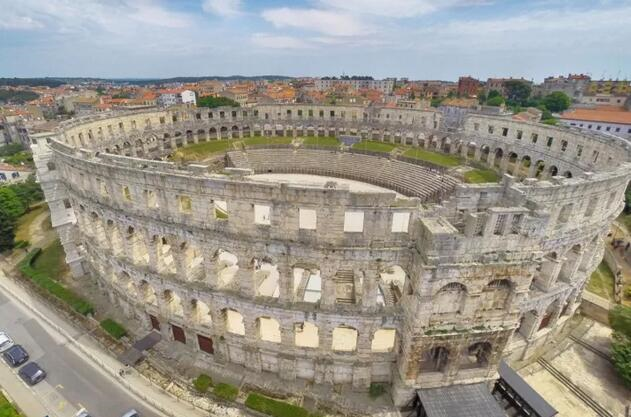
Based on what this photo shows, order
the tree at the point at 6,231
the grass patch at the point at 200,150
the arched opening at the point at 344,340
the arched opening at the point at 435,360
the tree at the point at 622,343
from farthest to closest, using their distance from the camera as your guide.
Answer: the grass patch at the point at 200,150 → the tree at the point at 6,231 → the arched opening at the point at 344,340 → the tree at the point at 622,343 → the arched opening at the point at 435,360

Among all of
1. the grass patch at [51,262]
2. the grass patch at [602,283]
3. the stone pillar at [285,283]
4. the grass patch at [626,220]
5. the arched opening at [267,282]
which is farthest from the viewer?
the grass patch at [626,220]

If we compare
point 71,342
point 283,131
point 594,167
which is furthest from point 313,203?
point 283,131

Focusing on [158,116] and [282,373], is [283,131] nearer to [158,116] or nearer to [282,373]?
[158,116]

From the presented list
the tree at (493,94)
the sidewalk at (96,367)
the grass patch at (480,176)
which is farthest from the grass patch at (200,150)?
the tree at (493,94)

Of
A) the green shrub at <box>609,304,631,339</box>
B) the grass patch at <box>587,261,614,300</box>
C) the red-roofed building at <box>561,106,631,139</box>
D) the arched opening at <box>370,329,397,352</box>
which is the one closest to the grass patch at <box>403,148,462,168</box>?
the grass patch at <box>587,261,614,300</box>

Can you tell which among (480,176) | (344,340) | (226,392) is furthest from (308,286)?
(480,176)

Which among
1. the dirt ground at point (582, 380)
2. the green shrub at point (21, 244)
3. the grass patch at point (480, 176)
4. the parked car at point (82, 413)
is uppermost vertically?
the grass patch at point (480, 176)

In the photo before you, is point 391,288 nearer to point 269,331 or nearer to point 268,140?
point 269,331

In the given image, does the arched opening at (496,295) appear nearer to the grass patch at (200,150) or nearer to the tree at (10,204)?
the tree at (10,204)
